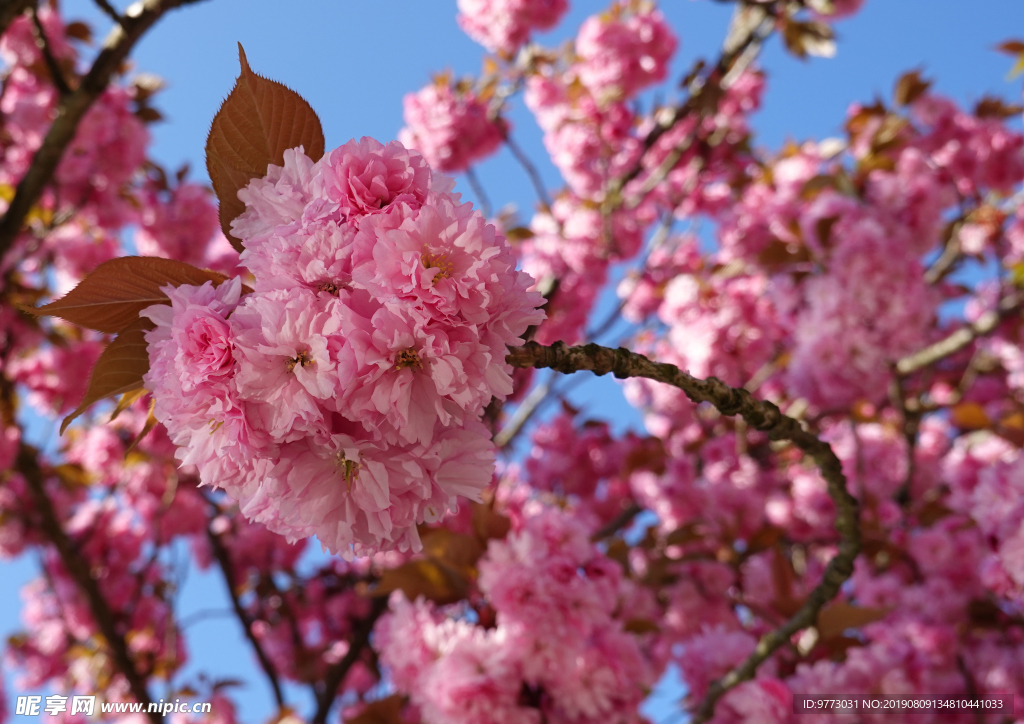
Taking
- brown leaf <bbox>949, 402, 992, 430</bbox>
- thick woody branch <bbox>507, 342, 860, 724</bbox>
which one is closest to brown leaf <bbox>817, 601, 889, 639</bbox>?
thick woody branch <bbox>507, 342, 860, 724</bbox>

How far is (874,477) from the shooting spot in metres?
3.85

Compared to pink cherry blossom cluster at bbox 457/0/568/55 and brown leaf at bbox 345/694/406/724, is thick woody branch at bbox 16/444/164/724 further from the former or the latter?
pink cherry blossom cluster at bbox 457/0/568/55

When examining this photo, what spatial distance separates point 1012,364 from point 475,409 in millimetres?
4573

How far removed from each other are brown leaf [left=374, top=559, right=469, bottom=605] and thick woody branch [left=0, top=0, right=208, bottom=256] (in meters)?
1.57

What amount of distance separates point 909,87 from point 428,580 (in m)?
3.50

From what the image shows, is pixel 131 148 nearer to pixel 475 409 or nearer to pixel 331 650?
pixel 331 650

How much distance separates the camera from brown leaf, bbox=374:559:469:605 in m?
1.73

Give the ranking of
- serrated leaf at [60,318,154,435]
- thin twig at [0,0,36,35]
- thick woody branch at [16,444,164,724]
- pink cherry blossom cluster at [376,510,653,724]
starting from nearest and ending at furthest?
serrated leaf at [60,318,154,435]
pink cherry blossom cluster at [376,510,653,724]
thin twig at [0,0,36,35]
thick woody branch at [16,444,164,724]

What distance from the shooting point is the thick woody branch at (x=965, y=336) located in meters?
2.93

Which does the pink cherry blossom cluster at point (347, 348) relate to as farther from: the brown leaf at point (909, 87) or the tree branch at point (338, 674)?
the brown leaf at point (909, 87)

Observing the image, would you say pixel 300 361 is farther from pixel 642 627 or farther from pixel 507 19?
pixel 507 19

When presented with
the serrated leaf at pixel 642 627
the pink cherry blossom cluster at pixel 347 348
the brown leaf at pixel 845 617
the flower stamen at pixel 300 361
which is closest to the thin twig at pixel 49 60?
the pink cherry blossom cluster at pixel 347 348

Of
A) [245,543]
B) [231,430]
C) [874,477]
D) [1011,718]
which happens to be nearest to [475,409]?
[231,430]

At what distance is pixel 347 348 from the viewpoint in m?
0.63
